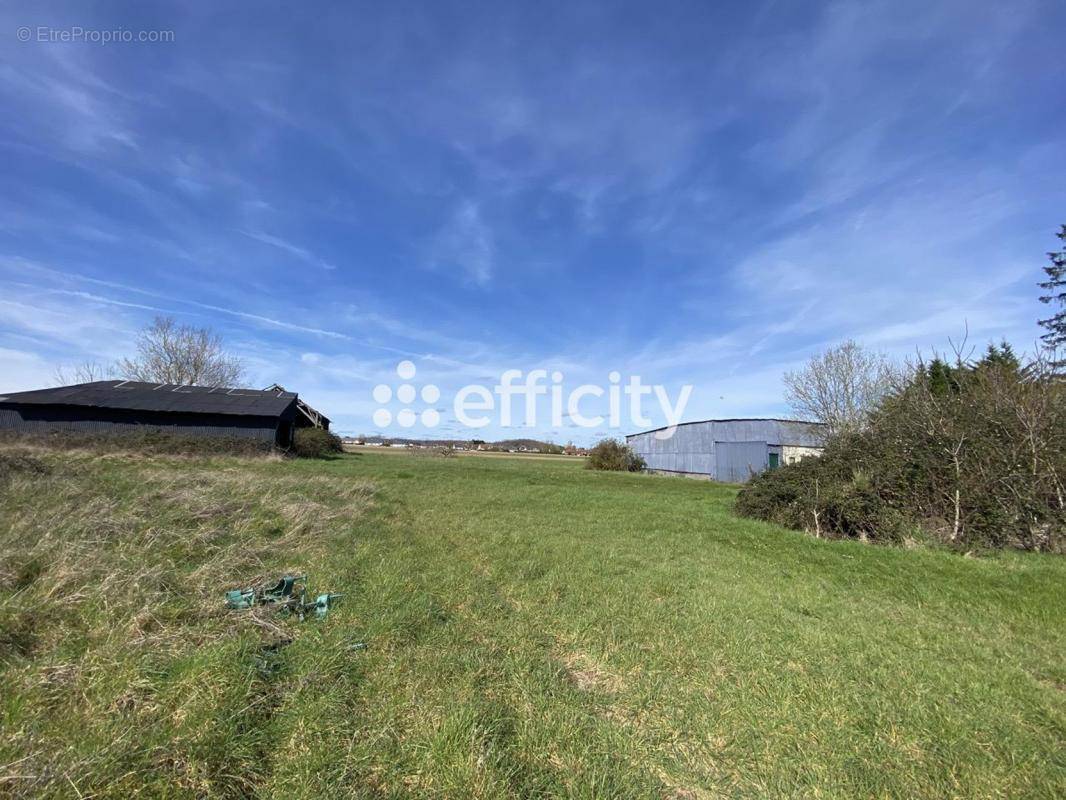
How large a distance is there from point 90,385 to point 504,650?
3936 cm

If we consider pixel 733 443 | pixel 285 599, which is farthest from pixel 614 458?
pixel 285 599

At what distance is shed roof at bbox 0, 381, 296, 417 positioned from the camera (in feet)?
88.5

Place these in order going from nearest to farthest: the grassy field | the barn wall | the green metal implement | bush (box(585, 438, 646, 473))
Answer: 1. the grassy field
2. the green metal implement
3. the barn wall
4. bush (box(585, 438, 646, 473))

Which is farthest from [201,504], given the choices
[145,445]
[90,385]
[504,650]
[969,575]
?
[90,385]

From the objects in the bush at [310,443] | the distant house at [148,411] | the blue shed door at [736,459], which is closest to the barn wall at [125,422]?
the distant house at [148,411]

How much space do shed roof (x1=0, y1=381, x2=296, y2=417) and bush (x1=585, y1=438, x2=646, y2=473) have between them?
25.5m

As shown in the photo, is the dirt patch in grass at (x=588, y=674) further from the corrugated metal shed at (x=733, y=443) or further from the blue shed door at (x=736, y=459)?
the blue shed door at (x=736, y=459)

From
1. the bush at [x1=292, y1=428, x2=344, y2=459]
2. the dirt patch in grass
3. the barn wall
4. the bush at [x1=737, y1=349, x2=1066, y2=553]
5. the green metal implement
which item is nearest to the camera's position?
the dirt patch in grass

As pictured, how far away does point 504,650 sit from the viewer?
12.2 feet

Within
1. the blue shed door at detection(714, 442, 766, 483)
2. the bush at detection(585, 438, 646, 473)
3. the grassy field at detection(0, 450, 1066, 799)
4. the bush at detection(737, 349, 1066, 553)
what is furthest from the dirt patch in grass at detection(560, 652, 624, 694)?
the bush at detection(585, 438, 646, 473)

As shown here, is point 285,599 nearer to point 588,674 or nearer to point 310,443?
point 588,674

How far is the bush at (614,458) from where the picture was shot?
4178 cm

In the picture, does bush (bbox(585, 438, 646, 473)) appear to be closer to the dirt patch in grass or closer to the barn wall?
the barn wall

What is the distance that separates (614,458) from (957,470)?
111ft
